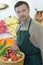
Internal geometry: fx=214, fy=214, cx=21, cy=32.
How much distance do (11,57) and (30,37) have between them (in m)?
0.21

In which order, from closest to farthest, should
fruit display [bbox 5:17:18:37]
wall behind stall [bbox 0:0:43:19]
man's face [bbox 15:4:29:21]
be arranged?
1. man's face [bbox 15:4:29:21]
2. fruit display [bbox 5:17:18:37]
3. wall behind stall [bbox 0:0:43:19]

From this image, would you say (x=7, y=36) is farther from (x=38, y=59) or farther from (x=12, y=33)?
(x=38, y=59)

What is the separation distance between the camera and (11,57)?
1586 millimetres

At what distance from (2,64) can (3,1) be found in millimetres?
1141

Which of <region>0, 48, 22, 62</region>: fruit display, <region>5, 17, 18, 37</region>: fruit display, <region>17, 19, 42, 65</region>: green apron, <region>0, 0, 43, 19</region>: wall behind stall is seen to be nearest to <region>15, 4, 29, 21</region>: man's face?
<region>17, 19, 42, 65</region>: green apron

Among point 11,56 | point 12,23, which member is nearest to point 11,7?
point 12,23

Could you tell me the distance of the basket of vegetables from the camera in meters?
1.52

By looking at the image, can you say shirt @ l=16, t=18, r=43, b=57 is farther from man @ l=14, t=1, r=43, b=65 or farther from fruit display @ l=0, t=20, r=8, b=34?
fruit display @ l=0, t=20, r=8, b=34

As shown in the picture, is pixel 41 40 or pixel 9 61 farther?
pixel 41 40

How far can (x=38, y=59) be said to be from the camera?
1661mm

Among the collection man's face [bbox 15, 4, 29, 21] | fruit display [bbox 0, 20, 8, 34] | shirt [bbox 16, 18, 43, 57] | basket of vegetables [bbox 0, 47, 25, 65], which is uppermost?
man's face [bbox 15, 4, 29, 21]

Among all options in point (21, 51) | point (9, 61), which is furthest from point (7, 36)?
point (9, 61)

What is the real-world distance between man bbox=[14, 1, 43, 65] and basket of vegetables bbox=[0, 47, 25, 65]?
0.20 feet

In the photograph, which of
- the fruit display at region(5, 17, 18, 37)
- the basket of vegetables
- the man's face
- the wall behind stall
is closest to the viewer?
the basket of vegetables
